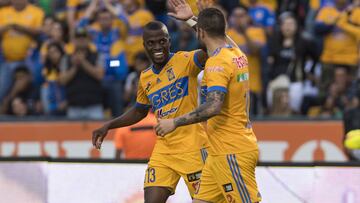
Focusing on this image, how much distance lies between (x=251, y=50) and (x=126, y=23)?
78.6 inches

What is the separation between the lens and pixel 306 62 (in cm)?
1552

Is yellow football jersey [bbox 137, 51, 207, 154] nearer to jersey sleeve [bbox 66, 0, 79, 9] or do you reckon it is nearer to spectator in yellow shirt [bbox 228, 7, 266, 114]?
spectator in yellow shirt [bbox 228, 7, 266, 114]

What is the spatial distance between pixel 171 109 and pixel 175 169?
557 mm

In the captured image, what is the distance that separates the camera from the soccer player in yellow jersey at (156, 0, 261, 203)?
8.32 m

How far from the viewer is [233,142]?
8.47 metres

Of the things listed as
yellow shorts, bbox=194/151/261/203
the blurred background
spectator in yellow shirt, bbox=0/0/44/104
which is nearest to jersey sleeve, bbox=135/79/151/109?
yellow shorts, bbox=194/151/261/203

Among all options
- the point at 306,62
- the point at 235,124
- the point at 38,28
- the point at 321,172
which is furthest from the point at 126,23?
the point at 235,124

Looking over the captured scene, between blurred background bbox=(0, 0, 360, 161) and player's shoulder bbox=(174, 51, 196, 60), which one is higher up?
player's shoulder bbox=(174, 51, 196, 60)

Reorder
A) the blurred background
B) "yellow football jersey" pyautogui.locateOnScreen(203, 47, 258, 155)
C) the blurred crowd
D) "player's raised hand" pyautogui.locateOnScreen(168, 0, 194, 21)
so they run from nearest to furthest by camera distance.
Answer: "yellow football jersey" pyautogui.locateOnScreen(203, 47, 258, 155) < "player's raised hand" pyautogui.locateOnScreen(168, 0, 194, 21) < the blurred background < the blurred crowd

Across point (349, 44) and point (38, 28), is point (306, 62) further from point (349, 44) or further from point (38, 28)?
point (38, 28)

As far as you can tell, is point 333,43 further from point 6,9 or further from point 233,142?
point 233,142

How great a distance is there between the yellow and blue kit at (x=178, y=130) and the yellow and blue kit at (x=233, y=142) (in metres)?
0.62

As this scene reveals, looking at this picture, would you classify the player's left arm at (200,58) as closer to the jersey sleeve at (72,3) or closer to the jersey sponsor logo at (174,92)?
the jersey sponsor logo at (174,92)

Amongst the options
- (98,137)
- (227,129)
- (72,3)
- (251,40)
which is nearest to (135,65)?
(251,40)
